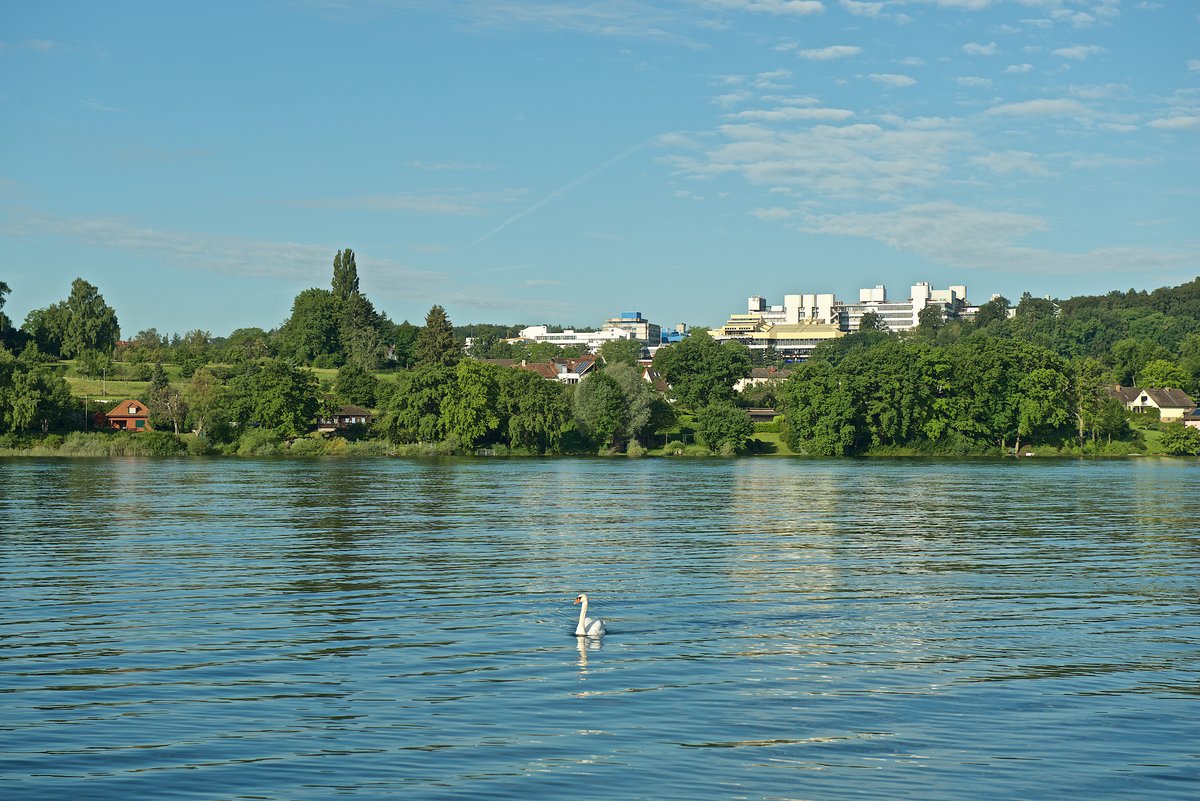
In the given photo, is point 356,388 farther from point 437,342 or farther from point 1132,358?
point 1132,358

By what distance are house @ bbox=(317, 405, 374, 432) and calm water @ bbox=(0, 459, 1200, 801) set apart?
3660 inches

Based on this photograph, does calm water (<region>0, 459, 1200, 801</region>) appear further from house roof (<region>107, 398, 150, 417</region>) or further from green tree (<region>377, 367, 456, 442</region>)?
house roof (<region>107, 398, 150, 417</region>)

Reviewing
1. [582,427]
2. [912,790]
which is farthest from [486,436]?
[912,790]

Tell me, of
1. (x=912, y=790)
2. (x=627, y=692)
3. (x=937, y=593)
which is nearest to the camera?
(x=912, y=790)

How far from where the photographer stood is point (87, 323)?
548ft

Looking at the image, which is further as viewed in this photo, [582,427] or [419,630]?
[582,427]

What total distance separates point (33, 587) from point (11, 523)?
19.4 meters

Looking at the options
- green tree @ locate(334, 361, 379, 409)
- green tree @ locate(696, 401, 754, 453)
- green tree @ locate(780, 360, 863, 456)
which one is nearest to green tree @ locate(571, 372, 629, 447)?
green tree @ locate(696, 401, 754, 453)

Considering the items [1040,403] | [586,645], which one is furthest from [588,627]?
[1040,403]

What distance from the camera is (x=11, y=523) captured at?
47.4m

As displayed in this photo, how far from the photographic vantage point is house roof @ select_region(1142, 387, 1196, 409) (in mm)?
164875

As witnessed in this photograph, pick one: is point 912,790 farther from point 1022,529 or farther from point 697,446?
point 697,446

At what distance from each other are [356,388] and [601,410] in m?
38.0

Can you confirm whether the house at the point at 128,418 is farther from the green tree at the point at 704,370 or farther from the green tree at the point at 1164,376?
the green tree at the point at 1164,376
